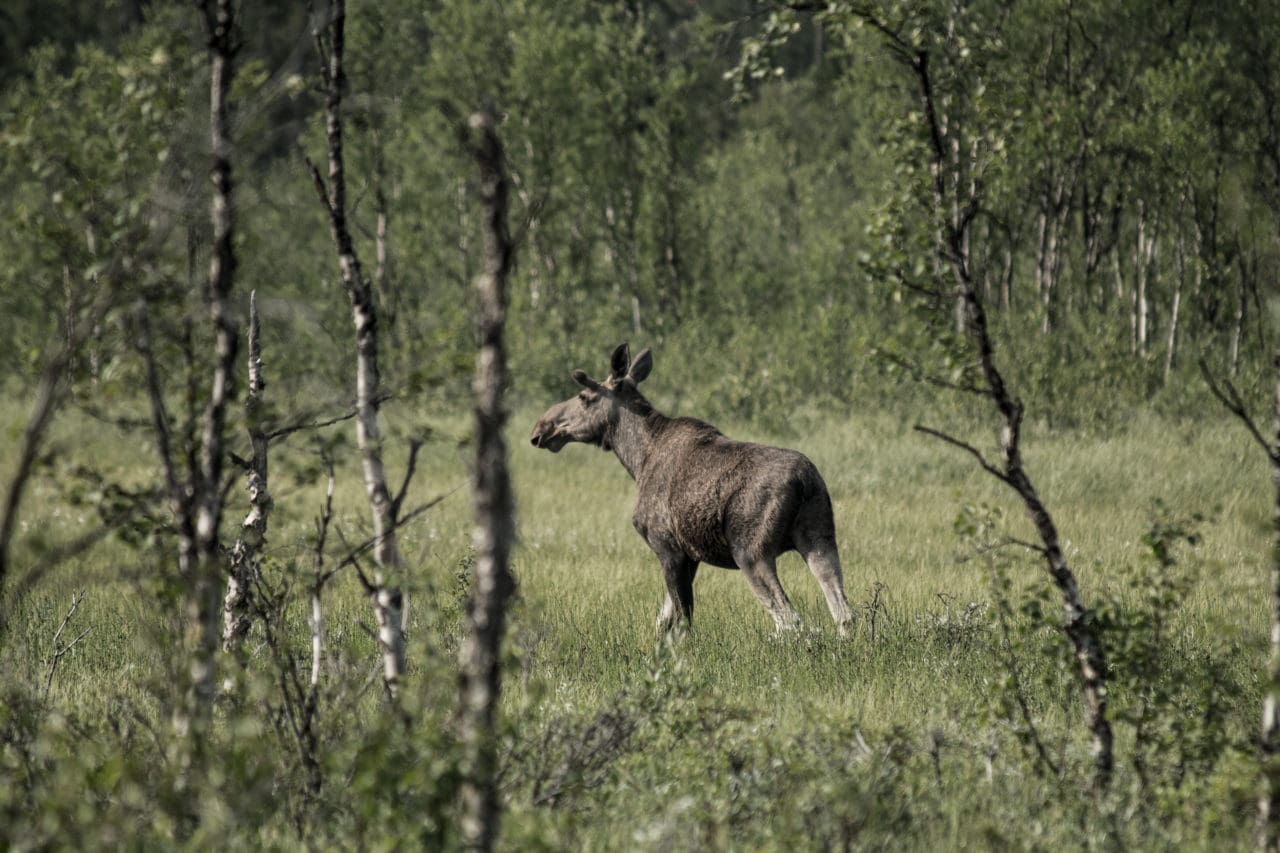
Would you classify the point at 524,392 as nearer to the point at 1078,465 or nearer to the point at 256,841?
the point at 1078,465

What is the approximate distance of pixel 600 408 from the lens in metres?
8.87

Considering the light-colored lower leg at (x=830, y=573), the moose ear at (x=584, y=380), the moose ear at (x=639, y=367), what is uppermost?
the moose ear at (x=639, y=367)

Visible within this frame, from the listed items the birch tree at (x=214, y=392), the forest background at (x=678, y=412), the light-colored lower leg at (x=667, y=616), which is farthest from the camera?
the light-colored lower leg at (x=667, y=616)

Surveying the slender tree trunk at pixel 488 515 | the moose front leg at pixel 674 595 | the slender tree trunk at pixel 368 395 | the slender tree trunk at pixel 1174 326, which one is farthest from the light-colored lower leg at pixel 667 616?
the slender tree trunk at pixel 1174 326

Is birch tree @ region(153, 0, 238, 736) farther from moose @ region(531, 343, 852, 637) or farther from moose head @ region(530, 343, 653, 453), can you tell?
moose head @ region(530, 343, 653, 453)

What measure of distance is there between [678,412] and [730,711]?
15.7 m

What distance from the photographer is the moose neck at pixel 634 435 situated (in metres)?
8.59

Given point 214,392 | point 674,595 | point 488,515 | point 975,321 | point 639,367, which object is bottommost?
point 674,595

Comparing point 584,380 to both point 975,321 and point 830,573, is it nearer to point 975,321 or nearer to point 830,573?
point 830,573

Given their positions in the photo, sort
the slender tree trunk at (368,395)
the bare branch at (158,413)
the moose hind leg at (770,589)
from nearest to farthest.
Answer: the bare branch at (158,413) → the slender tree trunk at (368,395) → the moose hind leg at (770,589)

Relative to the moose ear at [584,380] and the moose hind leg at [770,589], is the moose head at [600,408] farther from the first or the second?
the moose hind leg at [770,589]

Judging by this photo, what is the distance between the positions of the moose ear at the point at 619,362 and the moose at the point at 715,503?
0.03 ft

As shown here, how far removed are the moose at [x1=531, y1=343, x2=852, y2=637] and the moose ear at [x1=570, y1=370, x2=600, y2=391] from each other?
0.02 meters

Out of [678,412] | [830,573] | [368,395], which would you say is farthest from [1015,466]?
[678,412]
